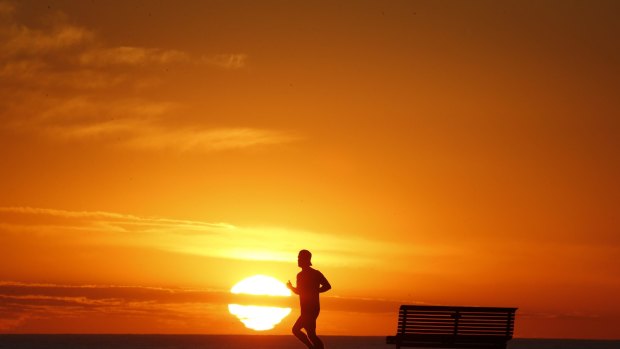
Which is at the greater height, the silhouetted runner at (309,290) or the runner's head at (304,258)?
the runner's head at (304,258)

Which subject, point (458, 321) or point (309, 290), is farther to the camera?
point (458, 321)

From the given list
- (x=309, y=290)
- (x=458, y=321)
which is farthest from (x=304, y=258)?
(x=458, y=321)

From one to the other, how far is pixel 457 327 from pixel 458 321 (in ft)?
0.39

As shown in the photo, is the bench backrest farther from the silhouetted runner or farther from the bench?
the silhouetted runner

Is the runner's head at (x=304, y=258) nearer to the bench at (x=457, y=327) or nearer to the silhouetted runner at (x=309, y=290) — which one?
the silhouetted runner at (x=309, y=290)

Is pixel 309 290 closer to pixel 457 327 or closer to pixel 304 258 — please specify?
pixel 304 258

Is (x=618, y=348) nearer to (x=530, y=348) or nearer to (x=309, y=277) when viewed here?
(x=530, y=348)

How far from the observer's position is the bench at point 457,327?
66.3 feet

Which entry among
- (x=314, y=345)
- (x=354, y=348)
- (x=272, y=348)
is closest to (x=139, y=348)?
(x=272, y=348)

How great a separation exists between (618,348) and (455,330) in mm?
21829

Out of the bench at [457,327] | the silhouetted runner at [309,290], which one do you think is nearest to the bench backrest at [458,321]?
the bench at [457,327]

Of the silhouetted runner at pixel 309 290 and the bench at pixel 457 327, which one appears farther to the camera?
the bench at pixel 457 327

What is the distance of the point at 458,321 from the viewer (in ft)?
66.8

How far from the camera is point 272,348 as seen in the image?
114ft
